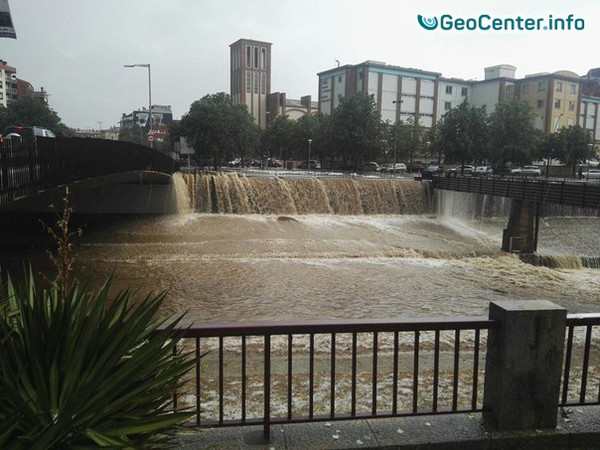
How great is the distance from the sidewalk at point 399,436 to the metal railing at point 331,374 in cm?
9

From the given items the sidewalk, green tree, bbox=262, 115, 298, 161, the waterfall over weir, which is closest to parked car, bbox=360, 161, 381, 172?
green tree, bbox=262, 115, 298, 161

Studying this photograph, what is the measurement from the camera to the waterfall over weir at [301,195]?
32.2 meters

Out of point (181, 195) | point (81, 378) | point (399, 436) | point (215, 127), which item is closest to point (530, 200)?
point (181, 195)

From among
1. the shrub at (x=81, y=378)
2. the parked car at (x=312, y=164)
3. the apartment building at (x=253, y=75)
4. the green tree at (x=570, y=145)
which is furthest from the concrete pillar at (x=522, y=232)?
the apartment building at (x=253, y=75)

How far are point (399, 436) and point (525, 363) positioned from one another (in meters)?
1.08

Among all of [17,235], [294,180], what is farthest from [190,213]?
[17,235]

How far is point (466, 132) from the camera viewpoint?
61.9 metres

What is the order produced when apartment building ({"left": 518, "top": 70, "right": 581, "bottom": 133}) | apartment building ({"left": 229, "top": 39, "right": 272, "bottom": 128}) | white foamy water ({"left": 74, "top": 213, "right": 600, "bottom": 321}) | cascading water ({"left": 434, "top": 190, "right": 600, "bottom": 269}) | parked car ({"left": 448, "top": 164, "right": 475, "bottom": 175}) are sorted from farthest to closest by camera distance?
apartment building ({"left": 229, "top": 39, "right": 272, "bottom": 128}), apartment building ({"left": 518, "top": 70, "right": 581, "bottom": 133}), parked car ({"left": 448, "top": 164, "right": 475, "bottom": 175}), cascading water ({"left": 434, "top": 190, "right": 600, "bottom": 269}), white foamy water ({"left": 74, "top": 213, "right": 600, "bottom": 321})

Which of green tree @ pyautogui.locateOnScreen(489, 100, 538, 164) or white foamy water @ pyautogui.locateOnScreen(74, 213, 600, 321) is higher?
green tree @ pyautogui.locateOnScreen(489, 100, 538, 164)

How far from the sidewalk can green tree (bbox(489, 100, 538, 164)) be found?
2391 inches

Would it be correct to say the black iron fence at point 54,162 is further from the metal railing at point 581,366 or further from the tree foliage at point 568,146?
the tree foliage at point 568,146

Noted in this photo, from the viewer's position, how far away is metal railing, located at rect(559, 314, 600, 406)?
13.1ft

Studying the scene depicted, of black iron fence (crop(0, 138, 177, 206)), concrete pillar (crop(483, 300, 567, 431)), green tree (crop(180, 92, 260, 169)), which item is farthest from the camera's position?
green tree (crop(180, 92, 260, 169))

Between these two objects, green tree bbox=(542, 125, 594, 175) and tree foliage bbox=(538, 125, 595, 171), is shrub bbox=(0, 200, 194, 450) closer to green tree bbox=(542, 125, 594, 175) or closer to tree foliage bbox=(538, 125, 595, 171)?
tree foliage bbox=(538, 125, 595, 171)
